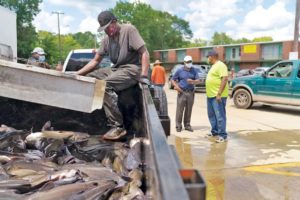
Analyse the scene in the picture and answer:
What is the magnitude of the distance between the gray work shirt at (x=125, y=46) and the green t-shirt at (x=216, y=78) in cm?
343

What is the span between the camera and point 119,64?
160 inches

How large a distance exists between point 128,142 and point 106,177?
1146mm

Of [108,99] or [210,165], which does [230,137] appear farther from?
[108,99]

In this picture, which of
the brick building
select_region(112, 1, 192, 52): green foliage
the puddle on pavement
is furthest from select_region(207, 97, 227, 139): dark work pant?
select_region(112, 1, 192, 52): green foliage

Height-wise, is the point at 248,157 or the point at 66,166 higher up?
the point at 66,166

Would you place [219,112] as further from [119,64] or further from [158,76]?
[158,76]

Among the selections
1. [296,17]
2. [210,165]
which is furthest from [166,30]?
[210,165]

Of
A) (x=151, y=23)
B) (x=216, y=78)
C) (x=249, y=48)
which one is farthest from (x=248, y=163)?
(x=151, y=23)

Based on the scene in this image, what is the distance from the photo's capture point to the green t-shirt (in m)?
7.19

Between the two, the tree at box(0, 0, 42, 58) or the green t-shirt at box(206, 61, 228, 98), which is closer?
the green t-shirt at box(206, 61, 228, 98)

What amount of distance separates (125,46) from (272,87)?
9.14 meters

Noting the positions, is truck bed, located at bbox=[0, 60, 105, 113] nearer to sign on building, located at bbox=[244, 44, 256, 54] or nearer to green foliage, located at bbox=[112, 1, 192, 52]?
sign on building, located at bbox=[244, 44, 256, 54]

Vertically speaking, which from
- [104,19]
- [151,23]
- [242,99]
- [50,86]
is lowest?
[242,99]

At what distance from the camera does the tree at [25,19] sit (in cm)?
4359
